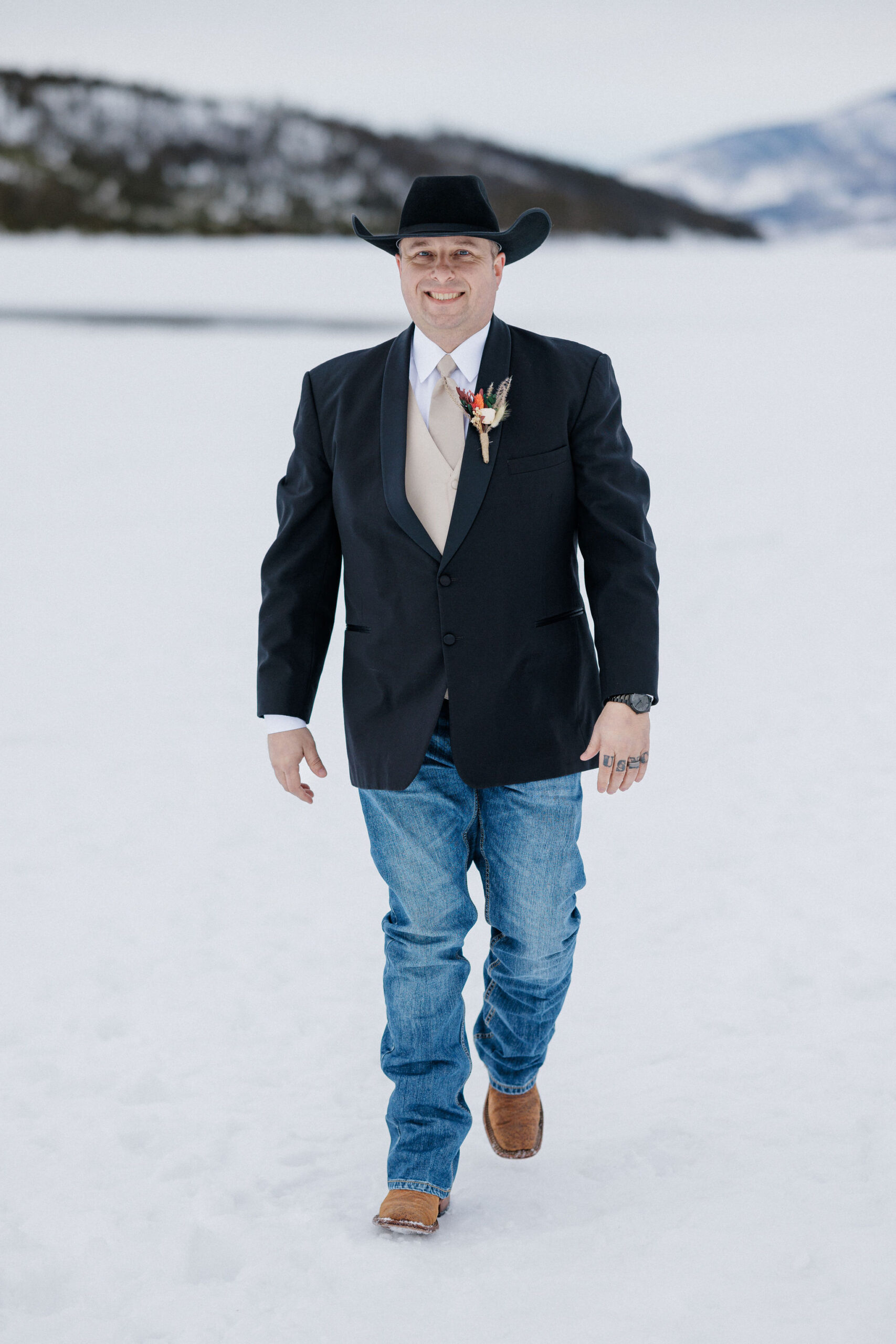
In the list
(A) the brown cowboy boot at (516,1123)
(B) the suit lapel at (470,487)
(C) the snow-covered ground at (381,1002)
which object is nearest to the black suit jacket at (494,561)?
(B) the suit lapel at (470,487)

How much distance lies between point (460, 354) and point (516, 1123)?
137 centimetres

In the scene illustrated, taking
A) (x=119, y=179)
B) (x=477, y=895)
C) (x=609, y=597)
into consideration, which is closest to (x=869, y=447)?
(x=477, y=895)

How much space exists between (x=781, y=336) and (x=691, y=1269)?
14529mm

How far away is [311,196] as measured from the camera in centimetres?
2941

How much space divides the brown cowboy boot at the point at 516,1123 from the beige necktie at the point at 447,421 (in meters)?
1.16

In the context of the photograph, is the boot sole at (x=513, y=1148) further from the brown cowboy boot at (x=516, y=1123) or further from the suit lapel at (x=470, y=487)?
the suit lapel at (x=470, y=487)

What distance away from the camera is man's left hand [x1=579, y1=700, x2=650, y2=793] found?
6.66 ft

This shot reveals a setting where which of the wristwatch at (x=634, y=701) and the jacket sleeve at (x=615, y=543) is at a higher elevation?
the jacket sleeve at (x=615, y=543)

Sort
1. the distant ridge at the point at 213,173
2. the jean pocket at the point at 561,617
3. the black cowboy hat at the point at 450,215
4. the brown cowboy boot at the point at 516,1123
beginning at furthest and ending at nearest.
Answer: the distant ridge at the point at 213,173
the brown cowboy boot at the point at 516,1123
the jean pocket at the point at 561,617
the black cowboy hat at the point at 450,215

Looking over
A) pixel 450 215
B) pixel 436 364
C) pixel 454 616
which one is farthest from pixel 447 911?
pixel 450 215

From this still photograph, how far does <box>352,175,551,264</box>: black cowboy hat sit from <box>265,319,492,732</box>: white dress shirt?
152mm

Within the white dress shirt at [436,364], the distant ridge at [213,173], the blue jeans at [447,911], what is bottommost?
the blue jeans at [447,911]

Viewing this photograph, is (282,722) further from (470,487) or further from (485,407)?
(485,407)

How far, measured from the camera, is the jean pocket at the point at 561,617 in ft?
6.81
